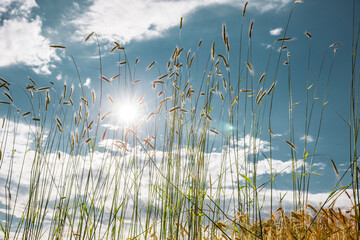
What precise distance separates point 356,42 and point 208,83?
0.99m

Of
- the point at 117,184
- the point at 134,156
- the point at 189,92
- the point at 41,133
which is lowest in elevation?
the point at 117,184

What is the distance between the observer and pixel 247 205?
1.86 m

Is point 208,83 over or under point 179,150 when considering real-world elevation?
over

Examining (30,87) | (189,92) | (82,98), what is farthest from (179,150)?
(30,87)

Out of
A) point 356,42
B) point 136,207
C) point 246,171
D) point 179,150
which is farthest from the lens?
point 136,207

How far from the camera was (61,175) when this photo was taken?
256 centimetres

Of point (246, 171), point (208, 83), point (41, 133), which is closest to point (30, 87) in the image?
point (41, 133)

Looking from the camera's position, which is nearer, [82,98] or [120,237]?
[120,237]

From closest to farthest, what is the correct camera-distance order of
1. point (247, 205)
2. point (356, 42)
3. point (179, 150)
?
point (356, 42), point (247, 205), point (179, 150)

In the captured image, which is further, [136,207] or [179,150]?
[136,207]

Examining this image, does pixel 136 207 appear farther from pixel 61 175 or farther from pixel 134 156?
pixel 61 175

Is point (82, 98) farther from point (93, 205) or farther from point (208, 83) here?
point (208, 83)

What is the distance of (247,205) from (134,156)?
103 centimetres

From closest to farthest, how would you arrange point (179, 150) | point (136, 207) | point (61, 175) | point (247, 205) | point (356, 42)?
point (356, 42), point (247, 205), point (179, 150), point (136, 207), point (61, 175)
